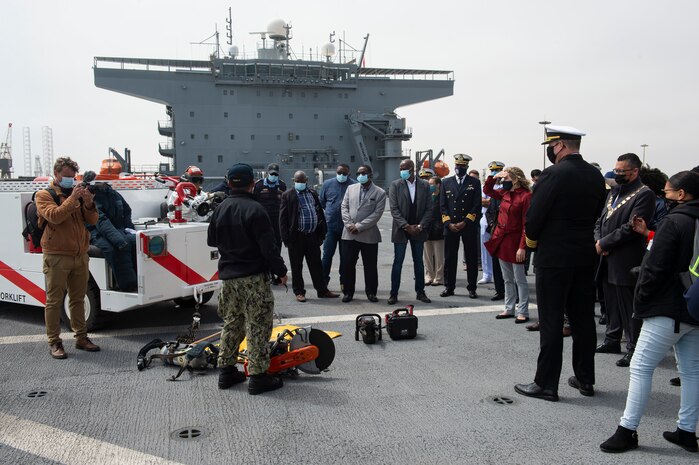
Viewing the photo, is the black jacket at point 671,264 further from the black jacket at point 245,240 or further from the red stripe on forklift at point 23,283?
the red stripe on forklift at point 23,283

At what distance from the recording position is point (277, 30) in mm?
34875

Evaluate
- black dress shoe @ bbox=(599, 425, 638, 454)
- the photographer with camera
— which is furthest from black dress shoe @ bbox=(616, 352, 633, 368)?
the photographer with camera

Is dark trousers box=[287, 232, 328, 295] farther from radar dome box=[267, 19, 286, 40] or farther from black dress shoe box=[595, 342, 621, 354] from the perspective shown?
radar dome box=[267, 19, 286, 40]

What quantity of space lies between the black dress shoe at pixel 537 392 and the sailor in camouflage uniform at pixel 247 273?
1936 mm

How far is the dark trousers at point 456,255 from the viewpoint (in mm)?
7965

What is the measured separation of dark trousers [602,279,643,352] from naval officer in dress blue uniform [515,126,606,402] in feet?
3.68

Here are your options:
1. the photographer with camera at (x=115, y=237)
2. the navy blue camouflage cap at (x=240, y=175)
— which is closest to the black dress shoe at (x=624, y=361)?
the navy blue camouflage cap at (x=240, y=175)

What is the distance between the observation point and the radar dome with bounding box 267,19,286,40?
3484 cm

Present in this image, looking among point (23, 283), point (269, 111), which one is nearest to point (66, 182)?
point (23, 283)

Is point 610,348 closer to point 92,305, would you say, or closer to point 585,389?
point 585,389

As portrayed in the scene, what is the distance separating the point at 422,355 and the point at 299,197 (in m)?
3.58

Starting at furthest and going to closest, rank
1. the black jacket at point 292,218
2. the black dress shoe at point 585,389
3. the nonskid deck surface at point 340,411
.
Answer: the black jacket at point 292,218 < the black dress shoe at point 585,389 < the nonskid deck surface at point 340,411

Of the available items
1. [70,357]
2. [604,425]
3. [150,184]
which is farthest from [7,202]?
[604,425]

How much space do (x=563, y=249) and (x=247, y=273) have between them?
239 centimetres
